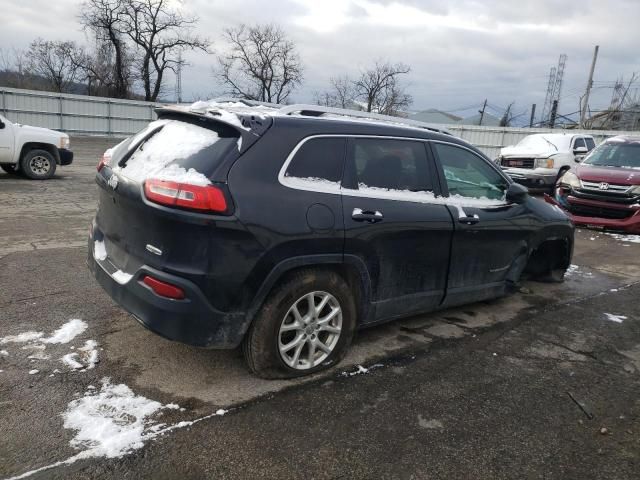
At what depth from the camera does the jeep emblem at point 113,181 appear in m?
3.40

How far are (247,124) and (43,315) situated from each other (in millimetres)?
2492

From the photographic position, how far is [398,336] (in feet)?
14.0

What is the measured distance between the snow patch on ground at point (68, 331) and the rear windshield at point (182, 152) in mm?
1353

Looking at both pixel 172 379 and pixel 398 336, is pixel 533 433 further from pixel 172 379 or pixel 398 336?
pixel 172 379

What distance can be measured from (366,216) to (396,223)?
0.98ft

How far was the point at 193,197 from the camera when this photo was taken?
9.45 feet

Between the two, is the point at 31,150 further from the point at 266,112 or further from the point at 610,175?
the point at 610,175

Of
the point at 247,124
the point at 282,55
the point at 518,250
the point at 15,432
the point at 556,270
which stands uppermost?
the point at 282,55

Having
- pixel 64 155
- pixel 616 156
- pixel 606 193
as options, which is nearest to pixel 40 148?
pixel 64 155

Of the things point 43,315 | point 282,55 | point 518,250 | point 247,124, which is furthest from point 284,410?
point 282,55

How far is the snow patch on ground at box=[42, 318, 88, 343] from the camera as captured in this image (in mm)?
3764

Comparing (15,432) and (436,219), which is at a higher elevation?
(436,219)

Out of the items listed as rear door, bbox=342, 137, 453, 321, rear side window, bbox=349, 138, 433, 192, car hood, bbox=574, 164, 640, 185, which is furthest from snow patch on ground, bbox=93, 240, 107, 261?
car hood, bbox=574, 164, 640, 185

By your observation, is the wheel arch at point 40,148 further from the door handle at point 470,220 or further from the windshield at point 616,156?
the windshield at point 616,156
